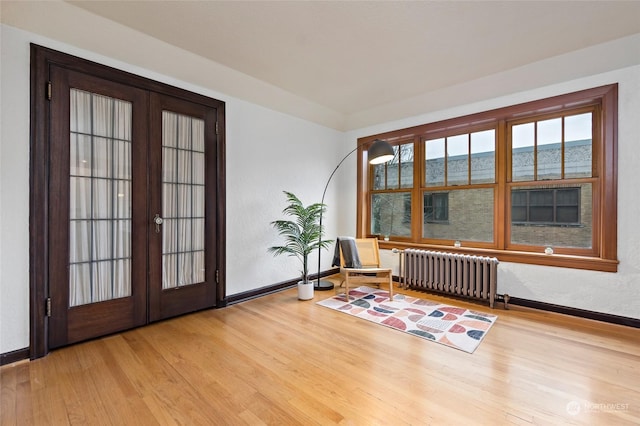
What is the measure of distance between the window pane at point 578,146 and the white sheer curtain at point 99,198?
4.80 m

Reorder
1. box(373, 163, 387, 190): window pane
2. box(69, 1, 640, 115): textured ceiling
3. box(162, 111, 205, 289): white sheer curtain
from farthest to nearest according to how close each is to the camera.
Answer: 1. box(373, 163, 387, 190): window pane
2. box(162, 111, 205, 289): white sheer curtain
3. box(69, 1, 640, 115): textured ceiling

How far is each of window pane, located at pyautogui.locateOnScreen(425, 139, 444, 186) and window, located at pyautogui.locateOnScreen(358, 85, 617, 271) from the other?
0.05 feet

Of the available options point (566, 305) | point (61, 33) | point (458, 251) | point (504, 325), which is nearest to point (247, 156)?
point (61, 33)

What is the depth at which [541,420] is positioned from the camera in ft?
5.13

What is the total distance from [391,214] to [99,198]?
3967 mm

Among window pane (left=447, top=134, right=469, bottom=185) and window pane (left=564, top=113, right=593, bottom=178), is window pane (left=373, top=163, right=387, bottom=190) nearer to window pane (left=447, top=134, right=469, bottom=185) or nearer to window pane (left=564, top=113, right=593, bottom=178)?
window pane (left=447, top=134, right=469, bottom=185)

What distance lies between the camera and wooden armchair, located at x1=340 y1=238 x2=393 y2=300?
3636 millimetres

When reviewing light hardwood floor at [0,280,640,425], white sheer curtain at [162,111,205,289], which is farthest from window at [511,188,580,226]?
white sheer curtain at [162,111,205,289]

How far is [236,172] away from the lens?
3.60m

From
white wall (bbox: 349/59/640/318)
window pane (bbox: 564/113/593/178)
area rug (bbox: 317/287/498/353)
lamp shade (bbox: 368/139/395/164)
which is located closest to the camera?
area rug (bbox: 317/287/498/353)

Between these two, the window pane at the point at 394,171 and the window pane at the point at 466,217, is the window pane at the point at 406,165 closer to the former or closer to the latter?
the window pane at the point at 394,171

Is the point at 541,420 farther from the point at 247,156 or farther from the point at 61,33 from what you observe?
the point at 61,33

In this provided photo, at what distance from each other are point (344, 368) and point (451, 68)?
10.9 ft

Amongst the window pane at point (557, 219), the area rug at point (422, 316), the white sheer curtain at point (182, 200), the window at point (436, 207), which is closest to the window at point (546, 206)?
the window pane at point (557, 219)
